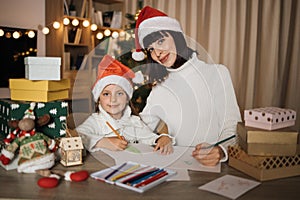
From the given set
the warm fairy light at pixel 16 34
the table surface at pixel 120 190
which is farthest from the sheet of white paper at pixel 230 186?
the warm fairy light at pixel 16 34

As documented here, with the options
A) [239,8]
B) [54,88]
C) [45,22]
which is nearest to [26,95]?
[54,88]

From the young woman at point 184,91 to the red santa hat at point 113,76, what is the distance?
6 centimetres

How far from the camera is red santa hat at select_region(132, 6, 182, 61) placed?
105 cm

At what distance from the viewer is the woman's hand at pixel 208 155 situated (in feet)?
3.09

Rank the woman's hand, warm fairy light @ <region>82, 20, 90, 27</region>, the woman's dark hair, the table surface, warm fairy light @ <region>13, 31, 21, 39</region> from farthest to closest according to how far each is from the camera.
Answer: warm fairy light @ <region>82, 20, 90, 27</region>
warm fairy light @ <region>13, 31, 21, 39</region>
the woman's dark hair
the woman's hand
the table surface

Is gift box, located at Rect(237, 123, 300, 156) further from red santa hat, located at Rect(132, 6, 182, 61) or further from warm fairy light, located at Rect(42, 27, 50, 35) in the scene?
warm fairy light, located at Rect(42, 27, 50, 35)

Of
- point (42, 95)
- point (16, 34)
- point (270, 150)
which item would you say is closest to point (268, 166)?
point (270, 150)

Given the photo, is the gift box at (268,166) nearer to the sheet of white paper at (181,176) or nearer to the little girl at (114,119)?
the sheet of white paper at (181,176)

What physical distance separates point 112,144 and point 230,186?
43cm

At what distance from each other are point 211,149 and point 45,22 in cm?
295

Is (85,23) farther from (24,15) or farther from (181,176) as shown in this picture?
(181,176)

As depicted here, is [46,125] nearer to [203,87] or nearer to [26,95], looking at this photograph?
[26,95]

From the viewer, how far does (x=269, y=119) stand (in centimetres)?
89

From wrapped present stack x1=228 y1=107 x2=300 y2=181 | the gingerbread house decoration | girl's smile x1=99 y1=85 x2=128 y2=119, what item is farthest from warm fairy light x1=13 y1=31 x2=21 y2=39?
wrapped present stack x1=228 y1=107 x2=300 y2=181
